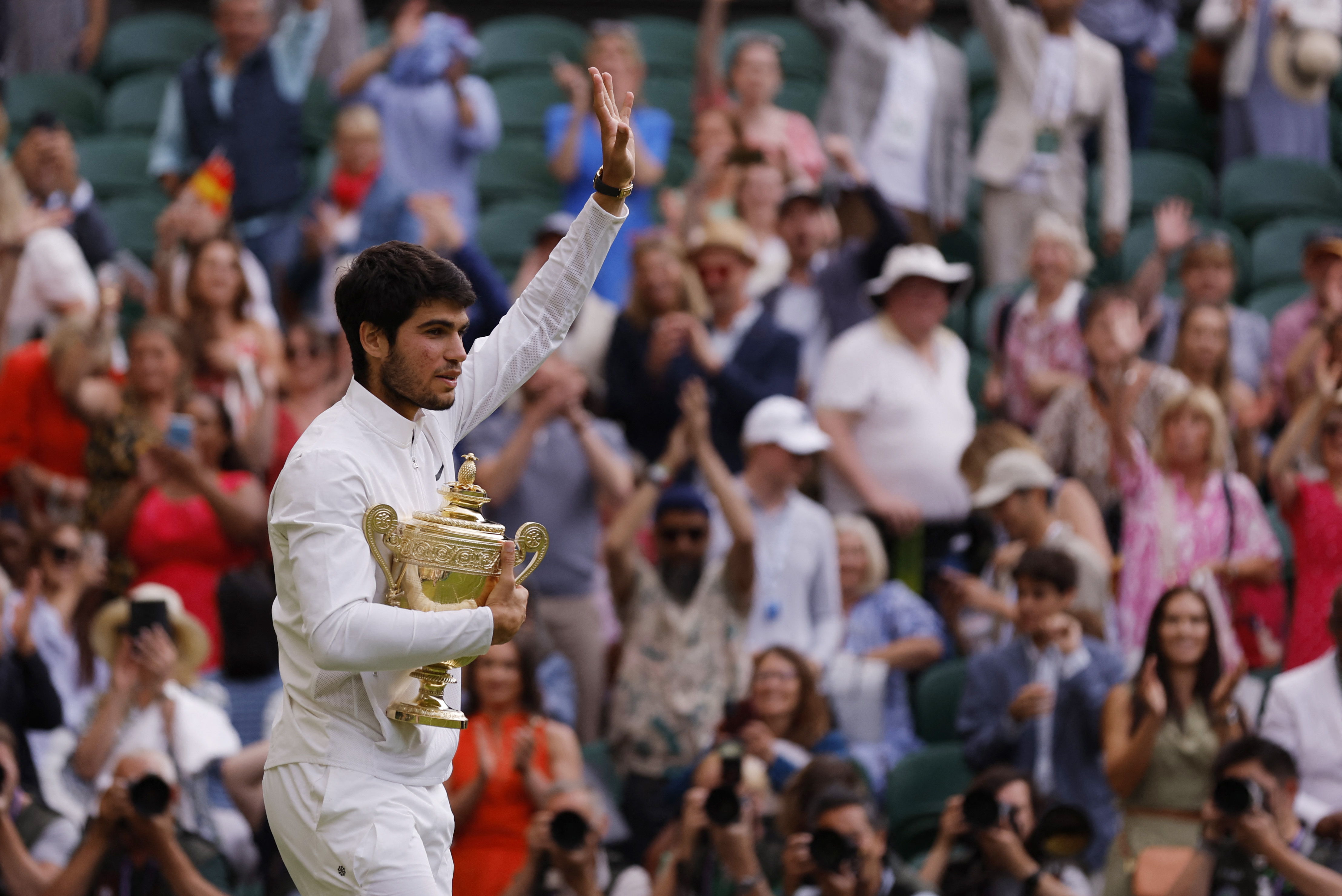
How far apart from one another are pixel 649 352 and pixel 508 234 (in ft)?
8.71

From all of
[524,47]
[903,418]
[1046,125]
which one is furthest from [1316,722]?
[524,47]

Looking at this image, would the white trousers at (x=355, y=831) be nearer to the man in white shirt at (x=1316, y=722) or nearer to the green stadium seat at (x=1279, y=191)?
the man in white shirt at (x=1316, y=722)

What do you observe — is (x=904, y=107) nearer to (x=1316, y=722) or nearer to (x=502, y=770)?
(x=1316, y=722)

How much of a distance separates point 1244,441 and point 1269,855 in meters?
2.65

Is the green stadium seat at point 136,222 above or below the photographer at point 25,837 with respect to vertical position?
below

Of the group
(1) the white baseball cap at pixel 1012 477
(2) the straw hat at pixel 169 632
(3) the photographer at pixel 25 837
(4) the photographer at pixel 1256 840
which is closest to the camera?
Result: (4) the photographer at pixel 1256 840

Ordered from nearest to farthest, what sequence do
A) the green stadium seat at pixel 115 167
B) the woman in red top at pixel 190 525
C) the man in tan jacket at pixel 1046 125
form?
the woman in red top at pixel 190 525 → the man in tan jacket at pixel 1046 125 → the green stadium seat at pixel 115 167

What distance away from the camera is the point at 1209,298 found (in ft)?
25.1

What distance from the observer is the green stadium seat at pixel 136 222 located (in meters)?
9.66

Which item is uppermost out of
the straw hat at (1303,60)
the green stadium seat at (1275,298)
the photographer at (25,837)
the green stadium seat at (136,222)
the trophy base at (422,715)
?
the trophy base at (422,715)

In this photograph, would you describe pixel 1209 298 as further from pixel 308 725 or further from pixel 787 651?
pixel 308 725

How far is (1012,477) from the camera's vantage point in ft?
21.2

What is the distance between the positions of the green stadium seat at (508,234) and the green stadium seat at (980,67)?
2.50 m

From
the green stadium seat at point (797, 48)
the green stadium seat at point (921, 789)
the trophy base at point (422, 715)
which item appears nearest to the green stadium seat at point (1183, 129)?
the green stadium seat at point (797, 48)
